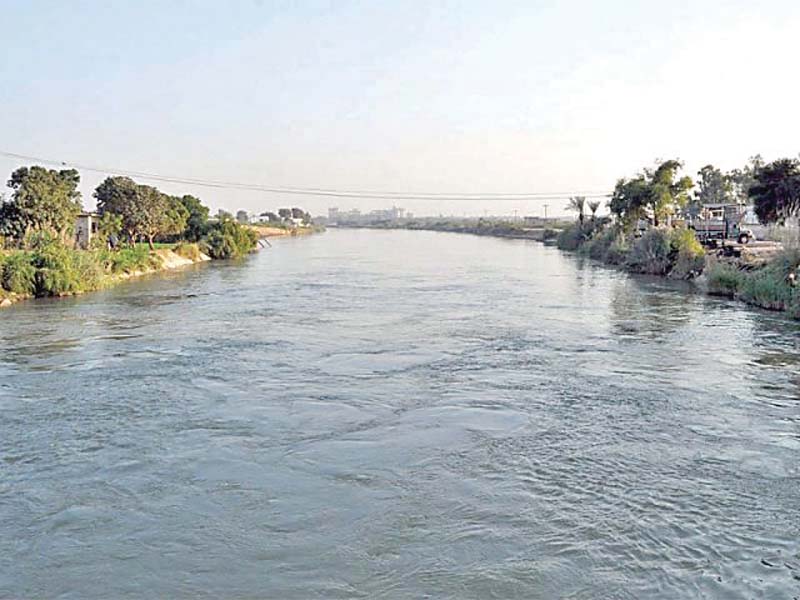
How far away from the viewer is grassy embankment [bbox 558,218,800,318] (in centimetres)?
2205

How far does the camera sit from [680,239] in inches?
1375

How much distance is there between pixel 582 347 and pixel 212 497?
34.3 feet

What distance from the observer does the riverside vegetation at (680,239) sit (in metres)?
22.7

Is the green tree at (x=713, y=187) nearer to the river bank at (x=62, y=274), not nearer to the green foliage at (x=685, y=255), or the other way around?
the green foliage at (x=685, y=255)

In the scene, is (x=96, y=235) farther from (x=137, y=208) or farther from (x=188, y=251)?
(x=188, y=251)

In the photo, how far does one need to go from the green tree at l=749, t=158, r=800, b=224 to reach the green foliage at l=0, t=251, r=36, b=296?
28.2 m

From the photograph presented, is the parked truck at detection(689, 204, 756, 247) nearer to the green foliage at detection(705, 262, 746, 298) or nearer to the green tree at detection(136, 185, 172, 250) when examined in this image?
the green foliage at detection(705, 262, 746, 298)

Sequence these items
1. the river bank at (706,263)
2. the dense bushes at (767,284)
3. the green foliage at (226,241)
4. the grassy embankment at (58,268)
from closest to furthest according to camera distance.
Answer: the dense bushes at (767,284) → the river bank at (706,263) → the grassy embankment at (58,268) → the green foliage at (226,241)

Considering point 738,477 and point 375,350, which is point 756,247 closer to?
point 375,350

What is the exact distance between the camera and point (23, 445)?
981cm

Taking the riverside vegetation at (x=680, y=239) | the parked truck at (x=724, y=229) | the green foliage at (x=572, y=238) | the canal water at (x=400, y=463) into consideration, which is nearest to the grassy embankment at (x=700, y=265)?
the riverside vegetation at (x=680, y=239)

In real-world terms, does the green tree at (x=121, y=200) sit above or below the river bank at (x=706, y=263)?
above

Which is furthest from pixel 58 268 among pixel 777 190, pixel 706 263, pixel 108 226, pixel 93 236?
pixel 777 190

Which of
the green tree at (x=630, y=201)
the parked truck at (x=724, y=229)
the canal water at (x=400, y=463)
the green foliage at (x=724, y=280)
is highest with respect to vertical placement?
the green tree at (x=630, y=201)
